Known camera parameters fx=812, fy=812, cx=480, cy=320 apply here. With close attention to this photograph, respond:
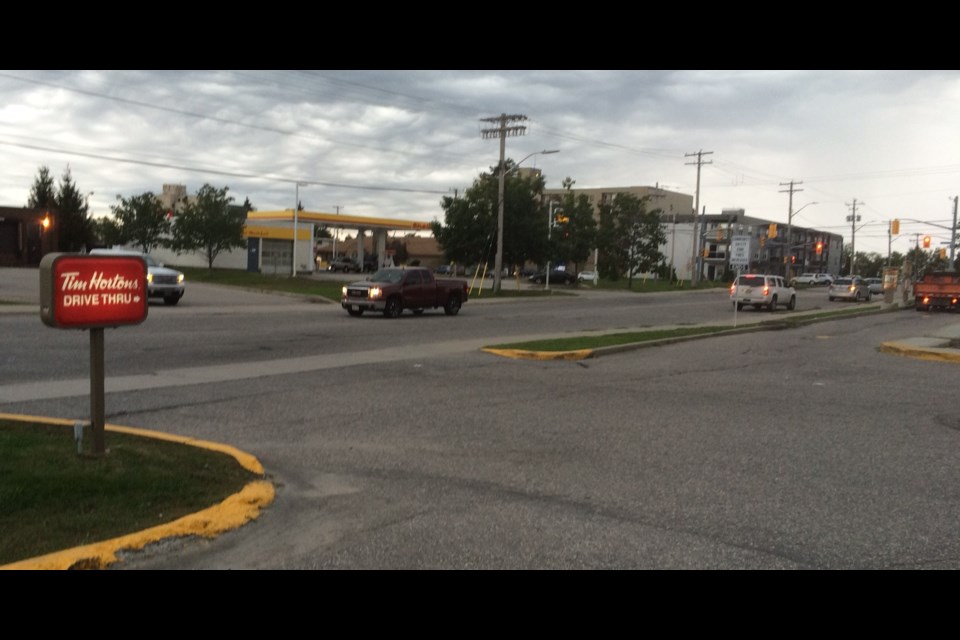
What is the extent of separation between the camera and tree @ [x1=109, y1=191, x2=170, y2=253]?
60875 millimetres

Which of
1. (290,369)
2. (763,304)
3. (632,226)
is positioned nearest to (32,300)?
(290,369)

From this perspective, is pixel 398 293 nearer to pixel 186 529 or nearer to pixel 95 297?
pixel 95 297

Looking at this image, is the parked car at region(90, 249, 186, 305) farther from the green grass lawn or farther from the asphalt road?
the green grass lawn

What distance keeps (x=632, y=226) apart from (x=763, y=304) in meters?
27.6

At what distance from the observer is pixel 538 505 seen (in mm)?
6277

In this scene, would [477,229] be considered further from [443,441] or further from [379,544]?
[379,544]

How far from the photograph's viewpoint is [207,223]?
5703 cm

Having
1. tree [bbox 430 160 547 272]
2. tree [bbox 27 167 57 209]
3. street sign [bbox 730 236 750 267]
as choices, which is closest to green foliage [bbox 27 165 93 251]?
tree [bbox 27 167 57 209]

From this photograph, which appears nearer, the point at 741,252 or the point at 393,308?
the point at 741,252

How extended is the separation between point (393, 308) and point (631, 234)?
41.2 metres

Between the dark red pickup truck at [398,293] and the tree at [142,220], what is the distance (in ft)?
124

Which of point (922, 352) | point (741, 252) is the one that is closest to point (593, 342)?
point (922, 352)

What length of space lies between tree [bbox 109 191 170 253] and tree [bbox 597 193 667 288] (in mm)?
34158

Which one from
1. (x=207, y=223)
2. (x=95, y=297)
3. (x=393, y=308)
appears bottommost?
(x=393, y=308)
